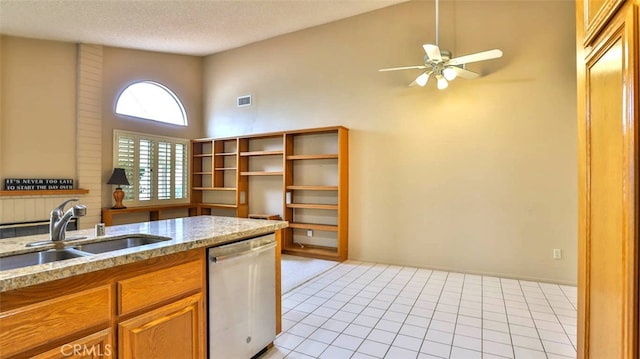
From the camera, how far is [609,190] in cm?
119

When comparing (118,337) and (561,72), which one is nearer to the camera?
(118,337)

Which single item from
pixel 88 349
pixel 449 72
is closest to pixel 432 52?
pixel 449 72

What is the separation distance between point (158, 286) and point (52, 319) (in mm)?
450

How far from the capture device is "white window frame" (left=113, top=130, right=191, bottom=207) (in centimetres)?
545

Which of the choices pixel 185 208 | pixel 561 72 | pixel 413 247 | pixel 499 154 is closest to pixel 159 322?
pixel 413 247

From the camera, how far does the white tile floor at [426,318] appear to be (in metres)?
2.35

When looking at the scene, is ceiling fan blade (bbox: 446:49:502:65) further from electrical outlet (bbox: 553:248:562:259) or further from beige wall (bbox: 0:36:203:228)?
beige wall (bbox: 0:36:203:228)

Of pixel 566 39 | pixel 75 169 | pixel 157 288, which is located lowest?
pixel 157 288

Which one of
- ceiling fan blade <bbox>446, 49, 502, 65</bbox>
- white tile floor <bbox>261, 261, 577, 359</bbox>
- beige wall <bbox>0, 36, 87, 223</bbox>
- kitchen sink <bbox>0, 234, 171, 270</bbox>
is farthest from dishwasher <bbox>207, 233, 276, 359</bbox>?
beige wall <bbox>0, 36, 87, 223</bbox>

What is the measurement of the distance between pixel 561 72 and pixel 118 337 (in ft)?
16.3

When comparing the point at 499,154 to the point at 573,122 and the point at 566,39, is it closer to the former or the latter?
the point at 573,122

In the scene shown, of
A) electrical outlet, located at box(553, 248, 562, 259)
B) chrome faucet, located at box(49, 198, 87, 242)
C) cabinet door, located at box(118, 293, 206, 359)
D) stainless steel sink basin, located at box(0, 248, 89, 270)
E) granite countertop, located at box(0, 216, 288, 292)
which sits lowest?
electrical outlet, located at box(553, 248, 562, 259)

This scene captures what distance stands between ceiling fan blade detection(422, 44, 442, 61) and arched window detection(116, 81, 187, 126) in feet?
16.7

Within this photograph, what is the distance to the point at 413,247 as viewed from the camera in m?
4.62
